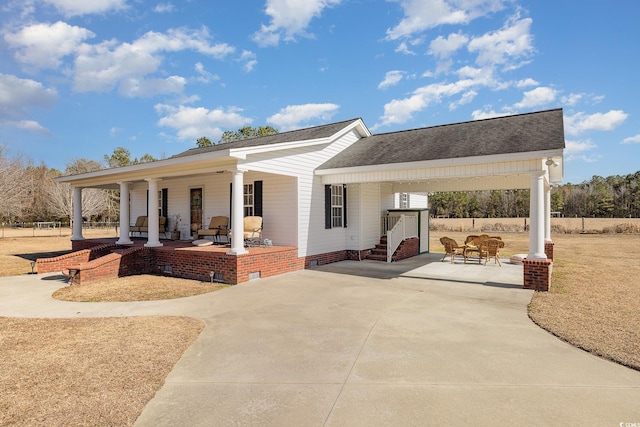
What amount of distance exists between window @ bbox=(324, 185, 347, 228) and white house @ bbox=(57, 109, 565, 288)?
38 millimetres

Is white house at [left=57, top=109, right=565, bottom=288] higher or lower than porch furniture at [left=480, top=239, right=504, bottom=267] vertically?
higher

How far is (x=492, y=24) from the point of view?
10.5m

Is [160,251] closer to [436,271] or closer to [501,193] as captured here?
[436,271]

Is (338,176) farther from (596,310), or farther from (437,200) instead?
(437,200)

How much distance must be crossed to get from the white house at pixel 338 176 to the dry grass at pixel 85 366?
13.8 feet

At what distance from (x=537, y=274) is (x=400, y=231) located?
6240mm

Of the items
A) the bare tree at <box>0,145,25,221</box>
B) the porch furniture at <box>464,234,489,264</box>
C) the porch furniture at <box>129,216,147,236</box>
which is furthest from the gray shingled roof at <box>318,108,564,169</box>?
the bare tree at <box>0,145,25,221</box>

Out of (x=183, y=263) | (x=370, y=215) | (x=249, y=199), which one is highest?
(x=249, y=199)

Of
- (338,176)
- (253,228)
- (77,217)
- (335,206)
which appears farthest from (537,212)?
(77,217)

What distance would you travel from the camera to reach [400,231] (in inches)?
561

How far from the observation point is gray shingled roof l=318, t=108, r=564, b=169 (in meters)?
9.34

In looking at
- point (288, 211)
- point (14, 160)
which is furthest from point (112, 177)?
point (14, 160)

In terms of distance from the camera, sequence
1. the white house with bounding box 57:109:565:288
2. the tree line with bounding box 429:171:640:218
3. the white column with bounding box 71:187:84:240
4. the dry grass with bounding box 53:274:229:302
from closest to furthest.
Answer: the dry grass with bounding box 53:274:229:302 → the white house with bounding box 57:109:565:288 → the white column with bounding box 71:187:84:240 → the tree line with bounding box 429:171:640:218

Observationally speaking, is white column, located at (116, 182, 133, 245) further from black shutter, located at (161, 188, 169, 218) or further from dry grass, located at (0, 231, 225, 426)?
dry grass, located at (0, 231, 225, 426)
